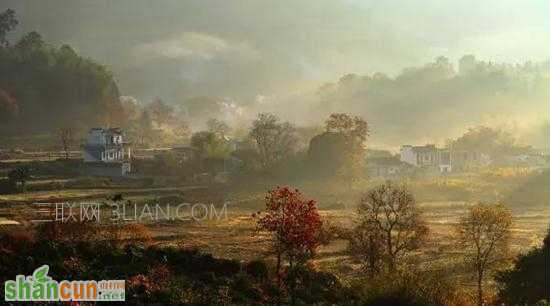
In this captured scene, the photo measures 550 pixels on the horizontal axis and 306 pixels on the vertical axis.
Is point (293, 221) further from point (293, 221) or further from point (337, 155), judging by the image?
point (337, 155)

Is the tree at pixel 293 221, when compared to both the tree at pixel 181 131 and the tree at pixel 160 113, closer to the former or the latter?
the tree at pixel 181 131

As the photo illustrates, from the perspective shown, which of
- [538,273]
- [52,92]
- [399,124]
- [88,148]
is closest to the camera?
[538,273]

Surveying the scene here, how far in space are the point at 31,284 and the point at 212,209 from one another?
1615 inches

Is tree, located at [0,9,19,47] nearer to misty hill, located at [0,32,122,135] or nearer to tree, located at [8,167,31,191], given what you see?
misty hill, located at [0,32,122,135]

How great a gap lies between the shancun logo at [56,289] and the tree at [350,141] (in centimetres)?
6422

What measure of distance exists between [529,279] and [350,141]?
6250 cm

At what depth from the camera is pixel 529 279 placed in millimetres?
29047

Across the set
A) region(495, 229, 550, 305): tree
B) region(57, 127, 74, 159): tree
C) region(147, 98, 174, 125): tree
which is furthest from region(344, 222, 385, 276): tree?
region(147, 98, 174, 125): tree

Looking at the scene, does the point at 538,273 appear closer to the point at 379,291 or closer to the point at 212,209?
the point at 379,291

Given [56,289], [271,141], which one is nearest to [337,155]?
[271,141]

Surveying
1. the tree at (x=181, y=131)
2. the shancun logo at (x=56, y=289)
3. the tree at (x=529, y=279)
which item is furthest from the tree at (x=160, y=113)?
the tree at (x=529, y=279)

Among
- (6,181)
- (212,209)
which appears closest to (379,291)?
(212,209)

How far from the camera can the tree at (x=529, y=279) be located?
28.0 meters

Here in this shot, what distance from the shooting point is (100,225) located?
4853cm
